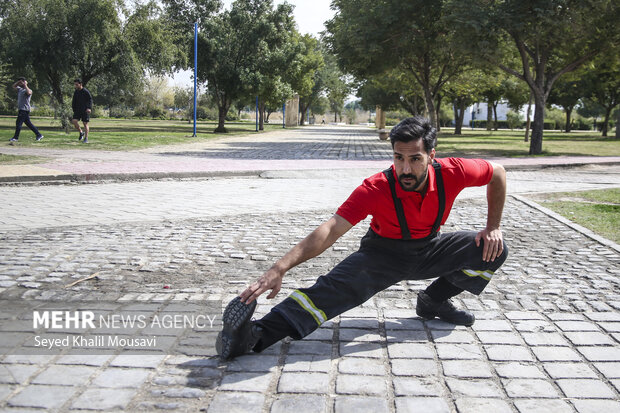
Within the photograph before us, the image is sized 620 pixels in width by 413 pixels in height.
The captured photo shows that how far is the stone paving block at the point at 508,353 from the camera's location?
3121 millimetres

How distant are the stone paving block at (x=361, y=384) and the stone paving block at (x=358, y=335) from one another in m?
0.52

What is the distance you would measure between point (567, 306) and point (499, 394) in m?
1.64

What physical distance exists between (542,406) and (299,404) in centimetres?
113

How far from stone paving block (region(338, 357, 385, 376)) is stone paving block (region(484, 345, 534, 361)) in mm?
656

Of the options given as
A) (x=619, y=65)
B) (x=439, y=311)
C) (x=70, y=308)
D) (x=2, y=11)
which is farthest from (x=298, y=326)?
(x=2, y=11)

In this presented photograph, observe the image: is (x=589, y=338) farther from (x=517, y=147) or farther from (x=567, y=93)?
(x=567, y=93)

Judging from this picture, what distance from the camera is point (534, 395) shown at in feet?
8.81

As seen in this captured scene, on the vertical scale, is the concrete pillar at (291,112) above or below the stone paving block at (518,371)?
above

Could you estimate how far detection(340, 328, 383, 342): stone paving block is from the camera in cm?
340

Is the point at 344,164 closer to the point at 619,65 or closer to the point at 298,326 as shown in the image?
the point at 298,326

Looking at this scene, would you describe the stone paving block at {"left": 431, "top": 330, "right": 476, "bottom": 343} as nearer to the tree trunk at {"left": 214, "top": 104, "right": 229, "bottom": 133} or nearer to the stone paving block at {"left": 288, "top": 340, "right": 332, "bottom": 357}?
the stone paving block at {"left": 288, "top": 340, "right": 332, "bottom": 357}

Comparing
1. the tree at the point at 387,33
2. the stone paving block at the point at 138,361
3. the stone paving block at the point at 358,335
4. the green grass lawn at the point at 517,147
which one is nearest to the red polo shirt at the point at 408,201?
the stone paving block at the point at 358,335

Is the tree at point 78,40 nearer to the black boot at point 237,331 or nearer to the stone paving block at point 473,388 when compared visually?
the black boot at point 237,331

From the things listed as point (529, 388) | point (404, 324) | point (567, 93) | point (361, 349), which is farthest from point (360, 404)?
point (567, 93)
